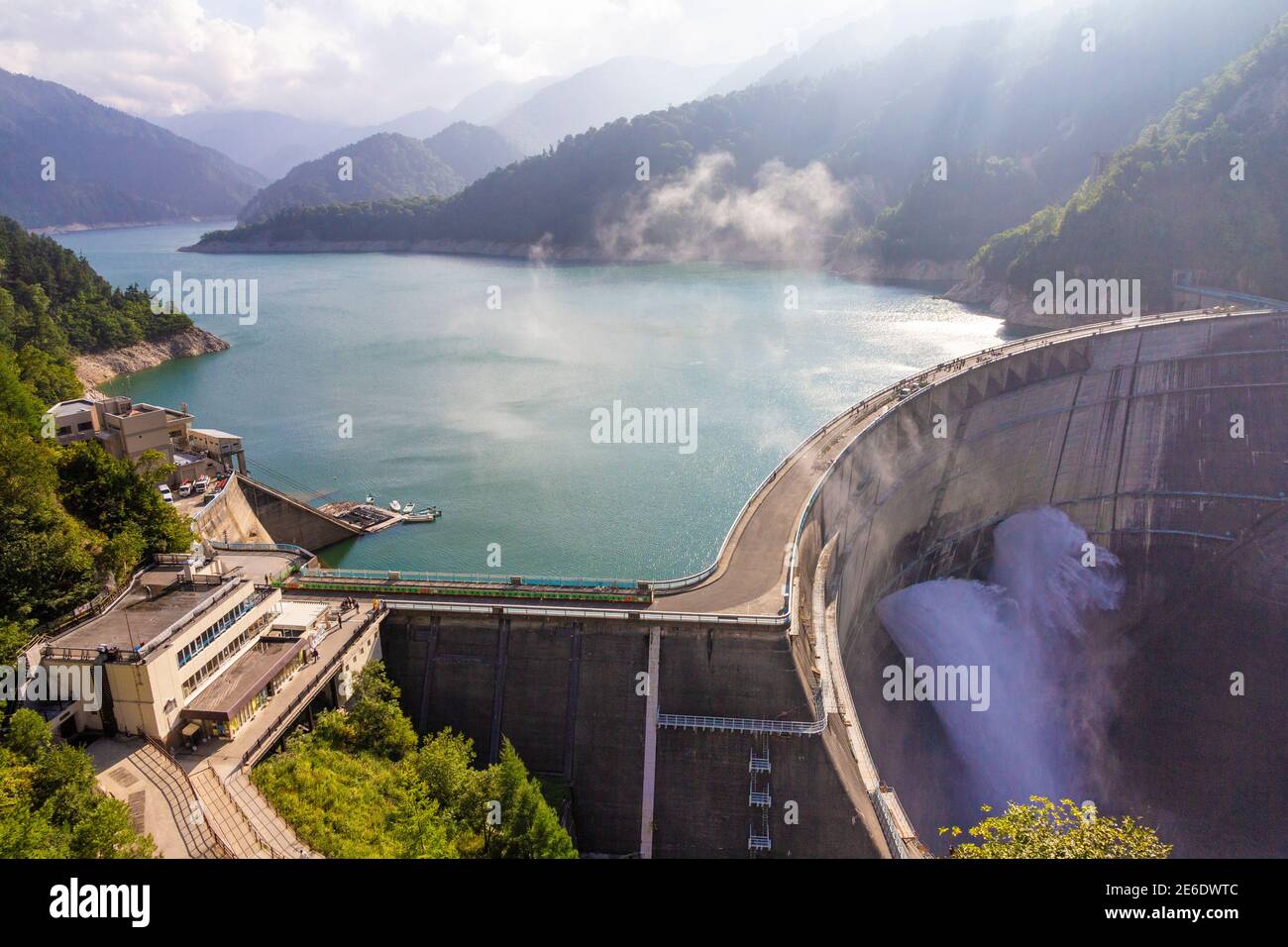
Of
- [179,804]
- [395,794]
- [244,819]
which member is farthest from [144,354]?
[244,819]

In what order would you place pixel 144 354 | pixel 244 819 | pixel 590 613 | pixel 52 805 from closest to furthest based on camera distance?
1. pixel 52 805
2. pixel 244 819
3. pixel 590 613
4. pixel 144 354

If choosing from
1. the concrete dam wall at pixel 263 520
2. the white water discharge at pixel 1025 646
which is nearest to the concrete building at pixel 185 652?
the concrete dam wall at pixel 263 520

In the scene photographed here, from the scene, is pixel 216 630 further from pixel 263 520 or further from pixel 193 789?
pixel 263 520

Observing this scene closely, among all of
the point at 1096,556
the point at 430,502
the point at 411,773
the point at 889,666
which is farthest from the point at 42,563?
the point at 1096,556

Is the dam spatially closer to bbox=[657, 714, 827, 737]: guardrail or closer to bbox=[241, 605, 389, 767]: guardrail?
bbox=[657, 714, 827, 737]: guardrail

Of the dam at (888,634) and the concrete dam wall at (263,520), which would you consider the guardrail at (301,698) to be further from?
the concrete dam wall at (263,520)
